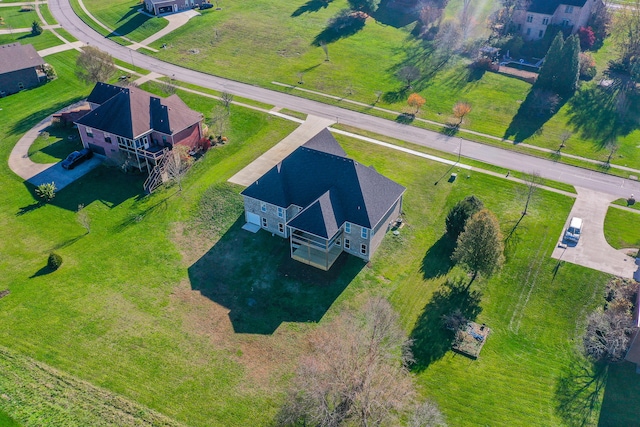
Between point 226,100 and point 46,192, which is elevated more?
point 226,100

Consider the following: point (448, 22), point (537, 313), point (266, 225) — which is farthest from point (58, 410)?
point (448, 22)

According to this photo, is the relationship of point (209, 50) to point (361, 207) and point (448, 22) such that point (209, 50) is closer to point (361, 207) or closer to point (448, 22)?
point (448, 22)

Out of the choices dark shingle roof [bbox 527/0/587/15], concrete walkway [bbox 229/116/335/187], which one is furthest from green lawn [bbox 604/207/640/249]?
dark shingle roof [bbox 527/0/587/15]

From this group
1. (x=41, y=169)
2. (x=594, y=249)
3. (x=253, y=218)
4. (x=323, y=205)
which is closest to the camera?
(x=323, y=205)

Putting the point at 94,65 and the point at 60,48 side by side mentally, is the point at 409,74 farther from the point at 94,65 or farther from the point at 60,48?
the point at 60,48

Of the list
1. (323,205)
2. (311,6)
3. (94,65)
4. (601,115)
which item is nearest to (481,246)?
(323,205)

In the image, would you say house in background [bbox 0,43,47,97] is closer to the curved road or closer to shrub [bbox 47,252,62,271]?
the curved road

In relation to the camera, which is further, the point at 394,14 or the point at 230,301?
the point at 394,14
